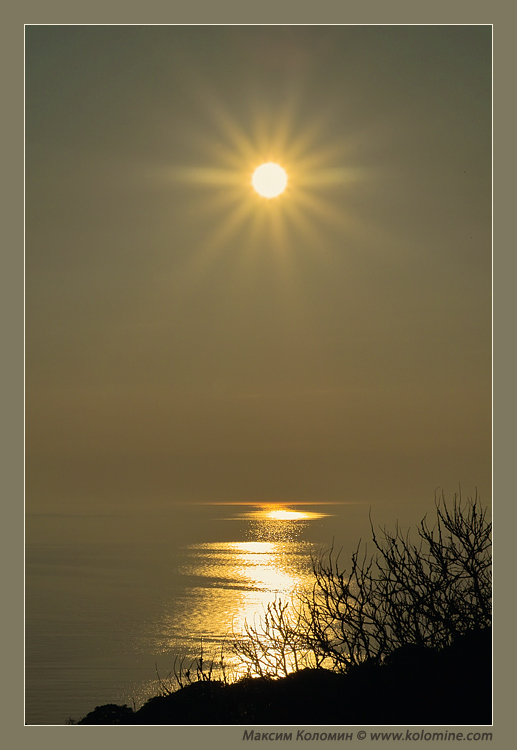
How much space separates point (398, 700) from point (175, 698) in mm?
4832

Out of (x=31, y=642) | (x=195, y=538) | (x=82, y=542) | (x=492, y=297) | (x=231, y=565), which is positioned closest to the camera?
(x=492, y=297)

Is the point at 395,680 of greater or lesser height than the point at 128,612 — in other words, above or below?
below

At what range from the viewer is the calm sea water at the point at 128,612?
42781mm

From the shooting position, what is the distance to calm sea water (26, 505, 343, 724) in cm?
4278

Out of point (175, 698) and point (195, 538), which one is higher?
point (195, 538)

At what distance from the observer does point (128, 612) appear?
233ft

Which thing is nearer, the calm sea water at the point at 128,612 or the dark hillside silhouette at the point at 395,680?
the dark hillside silhouette at the point at 395,680

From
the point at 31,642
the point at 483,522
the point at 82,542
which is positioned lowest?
the point at 31,642

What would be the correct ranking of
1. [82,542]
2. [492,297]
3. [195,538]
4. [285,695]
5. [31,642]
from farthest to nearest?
1. [195,538]
2. [82,542]
3. [31,642]
4. [285,695]
5. [492,297]

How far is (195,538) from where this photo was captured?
190 meters

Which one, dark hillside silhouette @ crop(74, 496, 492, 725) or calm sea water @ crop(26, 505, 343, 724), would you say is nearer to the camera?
dark hillside silhouette @ crop(74, 496, 492, 725)

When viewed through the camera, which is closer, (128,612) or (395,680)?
(395,680)
